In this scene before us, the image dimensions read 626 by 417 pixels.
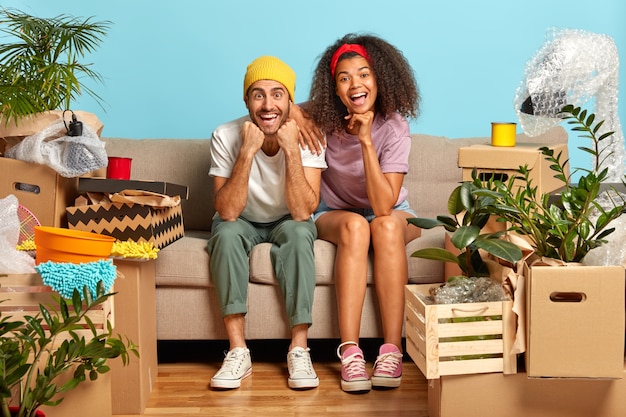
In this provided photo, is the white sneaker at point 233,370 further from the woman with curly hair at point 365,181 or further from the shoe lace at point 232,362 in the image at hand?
the woman with curly hair at point 365,181

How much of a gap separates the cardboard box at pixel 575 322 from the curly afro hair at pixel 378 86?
96 cm

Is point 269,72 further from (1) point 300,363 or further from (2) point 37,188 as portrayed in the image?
(1) point 300,363

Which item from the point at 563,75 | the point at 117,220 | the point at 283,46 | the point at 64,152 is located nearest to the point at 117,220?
the point at 117,220

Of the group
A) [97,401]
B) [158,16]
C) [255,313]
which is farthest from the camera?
[158,16]

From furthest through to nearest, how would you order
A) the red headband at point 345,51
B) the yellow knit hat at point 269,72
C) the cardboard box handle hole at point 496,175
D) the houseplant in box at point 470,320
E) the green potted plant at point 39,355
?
the red headband at point 345,51 < the yellow knit hat at point 269,72 < the cardboard box handle hole at point 496,175 < the houseplant in box at point 470,320 < the green potted plant at point 39,355

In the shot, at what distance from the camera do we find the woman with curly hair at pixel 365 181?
2.88 meters

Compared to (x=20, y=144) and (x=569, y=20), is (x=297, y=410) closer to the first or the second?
(x=20, y=144)

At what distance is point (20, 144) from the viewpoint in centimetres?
277

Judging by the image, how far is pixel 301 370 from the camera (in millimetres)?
2857

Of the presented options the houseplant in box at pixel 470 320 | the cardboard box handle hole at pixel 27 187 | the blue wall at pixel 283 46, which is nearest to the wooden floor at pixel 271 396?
the houseplant in box at pixel 470 320

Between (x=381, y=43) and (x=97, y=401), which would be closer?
(x=97, y=401)

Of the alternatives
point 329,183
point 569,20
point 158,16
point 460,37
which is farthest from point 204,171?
point 569,20

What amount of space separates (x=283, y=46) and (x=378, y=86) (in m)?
1.28

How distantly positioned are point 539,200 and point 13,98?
149 centimetres
